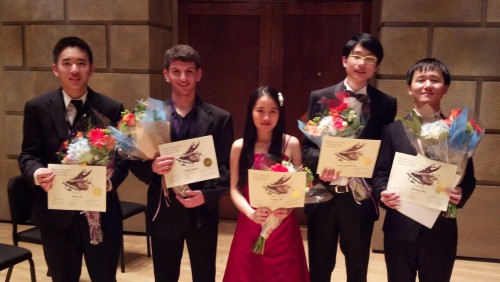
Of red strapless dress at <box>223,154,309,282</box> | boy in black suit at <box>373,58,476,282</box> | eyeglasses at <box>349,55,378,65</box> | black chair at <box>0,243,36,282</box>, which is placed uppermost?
eyeglasses at <box>349,55,378,65</box>

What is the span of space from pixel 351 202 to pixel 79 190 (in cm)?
140

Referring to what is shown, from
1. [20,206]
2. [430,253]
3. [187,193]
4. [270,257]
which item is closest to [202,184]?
[187,193]

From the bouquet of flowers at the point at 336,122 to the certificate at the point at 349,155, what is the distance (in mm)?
50

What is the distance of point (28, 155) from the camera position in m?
2.33

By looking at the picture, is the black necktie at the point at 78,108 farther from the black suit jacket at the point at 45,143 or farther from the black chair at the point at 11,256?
the black chair at the point at 11,256

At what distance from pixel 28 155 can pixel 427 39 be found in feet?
10.9

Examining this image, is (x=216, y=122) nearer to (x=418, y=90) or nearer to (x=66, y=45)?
(x=66, y=45)

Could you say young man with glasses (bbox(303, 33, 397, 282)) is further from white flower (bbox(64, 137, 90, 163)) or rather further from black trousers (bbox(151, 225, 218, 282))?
white flower (bbox(64, 137, 90, 163))

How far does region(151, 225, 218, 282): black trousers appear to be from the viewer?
2.43 meters

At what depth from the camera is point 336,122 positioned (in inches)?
88.4

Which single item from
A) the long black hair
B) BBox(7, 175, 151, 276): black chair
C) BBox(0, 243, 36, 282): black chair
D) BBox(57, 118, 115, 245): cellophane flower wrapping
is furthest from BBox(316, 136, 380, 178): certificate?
BBox(7, 175, 151, 276): black chair

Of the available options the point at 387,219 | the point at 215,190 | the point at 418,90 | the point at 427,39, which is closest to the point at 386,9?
the point at 427,39

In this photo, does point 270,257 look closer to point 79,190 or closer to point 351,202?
point 351,202

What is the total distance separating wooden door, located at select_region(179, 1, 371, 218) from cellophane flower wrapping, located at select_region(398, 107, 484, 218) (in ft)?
8.50
